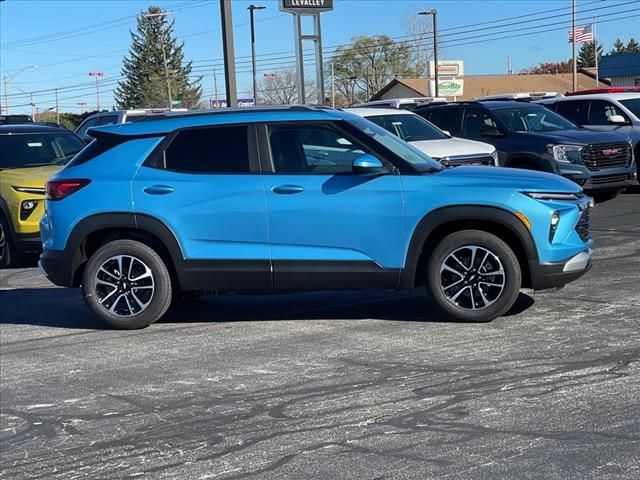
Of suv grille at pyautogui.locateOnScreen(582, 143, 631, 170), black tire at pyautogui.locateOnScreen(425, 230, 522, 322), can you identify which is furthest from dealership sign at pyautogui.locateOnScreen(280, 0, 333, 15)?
black tire at pyautogui.locateOnScreen(425, 230, 522, 322)

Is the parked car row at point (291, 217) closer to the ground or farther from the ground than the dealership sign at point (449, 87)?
closer to the ground

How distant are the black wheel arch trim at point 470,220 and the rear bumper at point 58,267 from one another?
2.99 m

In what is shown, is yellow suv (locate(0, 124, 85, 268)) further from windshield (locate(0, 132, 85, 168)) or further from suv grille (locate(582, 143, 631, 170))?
suv grille (locate(582, 143, 631, 170))

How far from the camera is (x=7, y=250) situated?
40.0ft

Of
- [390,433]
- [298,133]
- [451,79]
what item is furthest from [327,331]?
[451,79]

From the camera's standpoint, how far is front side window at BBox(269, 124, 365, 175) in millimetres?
7445

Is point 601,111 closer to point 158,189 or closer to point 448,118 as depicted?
point 448,118

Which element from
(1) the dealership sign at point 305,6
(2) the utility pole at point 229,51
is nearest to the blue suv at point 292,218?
(2) the utility pole at point 229,51

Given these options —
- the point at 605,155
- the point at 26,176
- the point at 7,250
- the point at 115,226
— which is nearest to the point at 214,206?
the point at 115,226

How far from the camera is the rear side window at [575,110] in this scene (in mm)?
18047

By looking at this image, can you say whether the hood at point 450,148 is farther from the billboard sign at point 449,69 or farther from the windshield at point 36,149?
the billboard sign at point 449,69

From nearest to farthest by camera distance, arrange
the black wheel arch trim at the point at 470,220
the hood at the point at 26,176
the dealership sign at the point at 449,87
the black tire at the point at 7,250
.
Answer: the black wheel arch trim at the point at 470,220 < the hood at the point at 26,176 < the black tire at the point at 7,250 < the dealership sign at the point at 449,87

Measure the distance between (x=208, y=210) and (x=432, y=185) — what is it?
73.5 inches

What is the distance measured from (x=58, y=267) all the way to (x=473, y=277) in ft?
11.8
